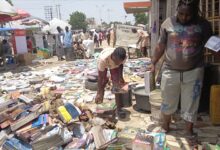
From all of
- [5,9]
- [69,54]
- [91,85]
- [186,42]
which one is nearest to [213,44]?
[186,42]

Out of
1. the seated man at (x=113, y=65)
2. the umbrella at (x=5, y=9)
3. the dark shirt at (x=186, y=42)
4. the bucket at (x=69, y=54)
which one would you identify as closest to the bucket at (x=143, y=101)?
the seated man at (x=113, y=65)

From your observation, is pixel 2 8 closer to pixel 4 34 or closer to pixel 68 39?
pixel 68 39

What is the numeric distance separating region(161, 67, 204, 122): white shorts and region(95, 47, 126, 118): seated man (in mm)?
840

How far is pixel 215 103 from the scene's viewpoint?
15.0ft

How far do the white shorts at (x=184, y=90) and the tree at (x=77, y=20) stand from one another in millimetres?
74938

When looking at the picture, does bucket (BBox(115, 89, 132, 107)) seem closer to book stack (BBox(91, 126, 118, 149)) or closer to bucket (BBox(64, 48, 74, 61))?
book stack (BBox(91, 126, 118, 149))

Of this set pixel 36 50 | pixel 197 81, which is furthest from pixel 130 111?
pixel 36 50

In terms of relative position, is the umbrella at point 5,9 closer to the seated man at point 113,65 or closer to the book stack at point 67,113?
the seated man at point 113,65

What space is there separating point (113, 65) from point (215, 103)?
1.74 metres

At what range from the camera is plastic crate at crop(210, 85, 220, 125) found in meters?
4.51

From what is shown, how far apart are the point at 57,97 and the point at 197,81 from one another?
300cm

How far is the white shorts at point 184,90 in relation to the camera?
4004 millimetres

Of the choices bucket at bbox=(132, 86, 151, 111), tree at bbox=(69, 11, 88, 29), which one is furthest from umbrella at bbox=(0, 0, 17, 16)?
tree at bbox=(69, 11, 88, 29)

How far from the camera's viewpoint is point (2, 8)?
1253 centimetres
